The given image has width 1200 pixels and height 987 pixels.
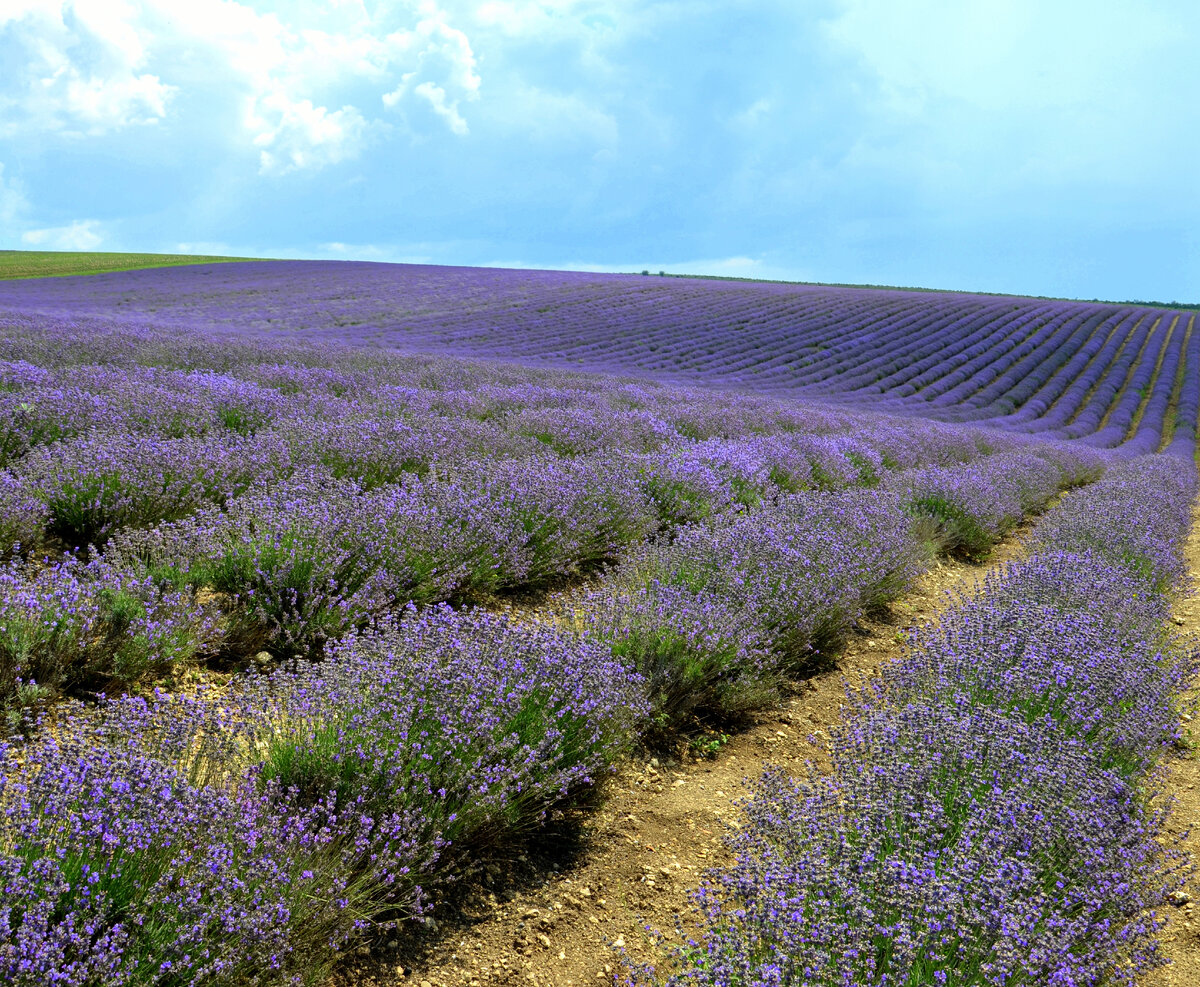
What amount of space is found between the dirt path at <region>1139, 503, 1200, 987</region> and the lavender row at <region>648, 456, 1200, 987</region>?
10 centimetres

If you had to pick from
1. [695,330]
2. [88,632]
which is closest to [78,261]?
[695,330]

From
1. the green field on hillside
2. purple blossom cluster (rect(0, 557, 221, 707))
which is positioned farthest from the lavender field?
the green field on hillside

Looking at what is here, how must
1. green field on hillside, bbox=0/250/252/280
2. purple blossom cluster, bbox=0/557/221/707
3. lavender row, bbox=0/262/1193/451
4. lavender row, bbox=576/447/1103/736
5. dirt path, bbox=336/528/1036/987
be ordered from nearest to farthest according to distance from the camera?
dirt path, bbox=336/528/1036/987 < purple blossom cluster, bbox=0/557/221/707 < lavender row, bbox=576/447/1103/736 < lavender row, bbox=0/262/1193/451 < green field on hillside, bbox=0/250/252/280

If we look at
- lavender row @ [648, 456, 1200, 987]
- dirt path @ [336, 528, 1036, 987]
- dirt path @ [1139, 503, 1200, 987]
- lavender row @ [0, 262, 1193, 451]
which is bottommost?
dirt path @ [1139, 503, 1200, 987]

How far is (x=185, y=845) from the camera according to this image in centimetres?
182

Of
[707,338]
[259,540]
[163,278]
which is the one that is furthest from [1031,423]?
[163,278]

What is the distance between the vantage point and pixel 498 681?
2.59 m

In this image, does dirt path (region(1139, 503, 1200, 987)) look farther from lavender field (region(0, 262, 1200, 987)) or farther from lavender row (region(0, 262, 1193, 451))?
lavender row (region(0, 262, 1193, 451))

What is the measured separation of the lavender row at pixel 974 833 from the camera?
1711 millimetres

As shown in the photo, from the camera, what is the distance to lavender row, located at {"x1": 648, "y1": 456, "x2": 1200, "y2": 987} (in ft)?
5.61

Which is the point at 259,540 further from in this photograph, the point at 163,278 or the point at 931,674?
the point at 163,278

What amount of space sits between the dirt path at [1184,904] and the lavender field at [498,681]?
0.10m

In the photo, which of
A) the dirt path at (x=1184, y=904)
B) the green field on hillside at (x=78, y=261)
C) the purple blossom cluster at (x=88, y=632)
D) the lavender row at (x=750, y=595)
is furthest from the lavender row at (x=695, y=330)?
the dirt path at (x=1184, y=904)

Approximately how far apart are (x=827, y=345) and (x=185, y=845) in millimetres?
25727
